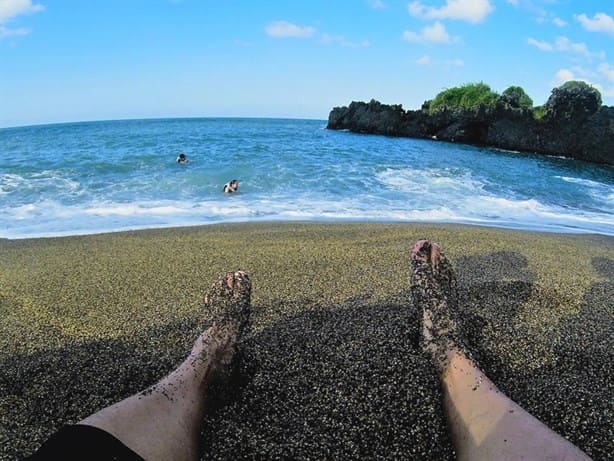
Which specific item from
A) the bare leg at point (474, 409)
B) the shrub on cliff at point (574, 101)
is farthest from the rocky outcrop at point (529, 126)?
the bare leg at point (474, 409)

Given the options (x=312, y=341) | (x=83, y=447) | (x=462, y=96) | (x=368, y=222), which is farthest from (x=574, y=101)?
(x=83, y=447)

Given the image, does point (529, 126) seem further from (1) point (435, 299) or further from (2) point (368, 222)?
(1) point (435, 299)

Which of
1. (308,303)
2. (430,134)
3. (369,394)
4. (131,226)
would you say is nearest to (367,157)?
(131,226)

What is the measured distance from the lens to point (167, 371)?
2.23m

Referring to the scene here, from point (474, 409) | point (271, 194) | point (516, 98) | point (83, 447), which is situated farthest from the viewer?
point (516, 98)

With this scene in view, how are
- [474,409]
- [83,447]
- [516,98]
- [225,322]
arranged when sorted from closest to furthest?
[83,447]
[474,409]
[225,322]
[516,98]

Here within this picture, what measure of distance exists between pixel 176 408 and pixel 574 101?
30.3 metres

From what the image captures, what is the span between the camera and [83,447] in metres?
1.27

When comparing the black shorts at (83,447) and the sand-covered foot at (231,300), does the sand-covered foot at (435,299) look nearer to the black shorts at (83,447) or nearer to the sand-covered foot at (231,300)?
the sand-covered foot at (231,300)

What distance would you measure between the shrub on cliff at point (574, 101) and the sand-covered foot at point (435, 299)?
28.5m

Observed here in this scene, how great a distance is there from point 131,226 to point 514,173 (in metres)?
13.1

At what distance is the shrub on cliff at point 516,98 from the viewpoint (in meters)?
30.3

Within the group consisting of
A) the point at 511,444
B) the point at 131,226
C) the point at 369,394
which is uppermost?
the point at 511,444

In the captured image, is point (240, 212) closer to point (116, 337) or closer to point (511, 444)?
point (116, 337)
